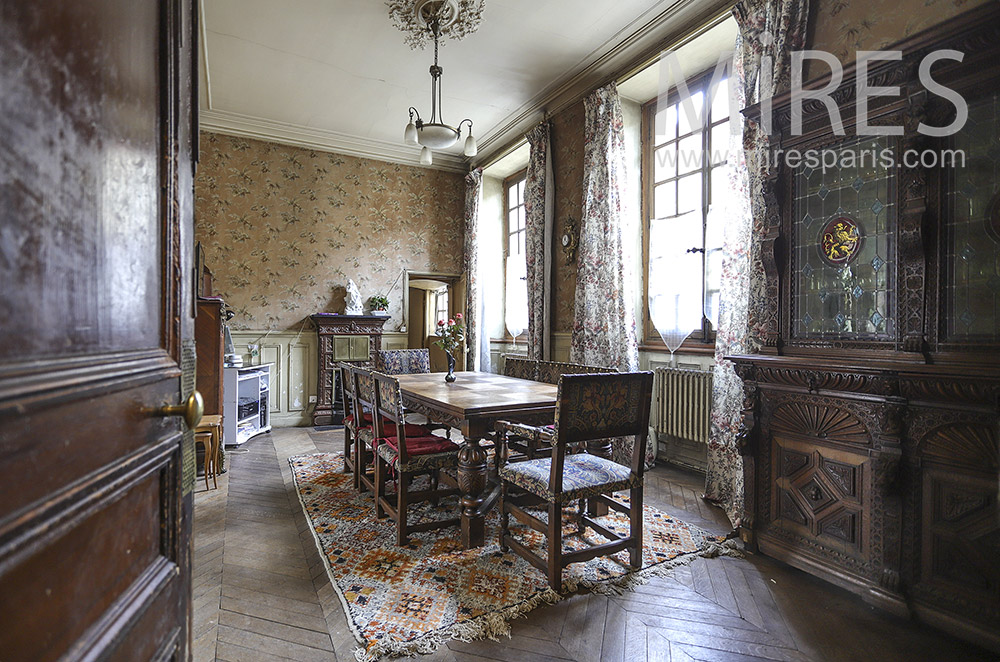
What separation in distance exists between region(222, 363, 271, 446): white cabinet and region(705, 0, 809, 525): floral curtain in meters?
4.10

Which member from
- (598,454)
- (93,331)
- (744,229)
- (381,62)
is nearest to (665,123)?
(744,229)

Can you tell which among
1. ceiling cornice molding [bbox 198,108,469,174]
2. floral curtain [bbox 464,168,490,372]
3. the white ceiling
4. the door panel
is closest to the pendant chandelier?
the white ceiling

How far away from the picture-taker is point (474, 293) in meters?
6.80

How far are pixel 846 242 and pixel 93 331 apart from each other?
2.64 m

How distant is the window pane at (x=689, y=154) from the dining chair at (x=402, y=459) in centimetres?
303

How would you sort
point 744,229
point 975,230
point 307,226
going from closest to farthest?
1. point 975,230
2. point 744,229
3. point 307,226

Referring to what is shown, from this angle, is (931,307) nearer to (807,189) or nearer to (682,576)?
(807,189)

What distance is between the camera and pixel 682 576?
2.25 meters

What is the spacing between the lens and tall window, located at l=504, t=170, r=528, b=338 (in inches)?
257

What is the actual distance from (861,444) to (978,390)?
1.56 ft

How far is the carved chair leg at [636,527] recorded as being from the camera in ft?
7.47

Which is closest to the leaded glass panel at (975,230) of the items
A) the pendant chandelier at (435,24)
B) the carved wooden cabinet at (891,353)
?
the carved wooden cabinet at (891,353)

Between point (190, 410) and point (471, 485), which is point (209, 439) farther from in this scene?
point (190, 410)

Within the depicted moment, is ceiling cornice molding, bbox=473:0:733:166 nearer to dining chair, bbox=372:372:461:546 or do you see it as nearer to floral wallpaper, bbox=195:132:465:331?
floral wallpaper, bbox=195:132:465:331
